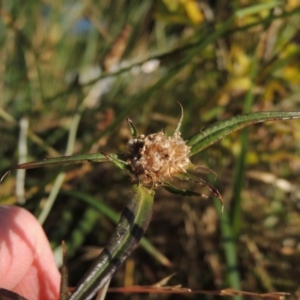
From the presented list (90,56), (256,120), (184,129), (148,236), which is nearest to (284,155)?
(184,129)

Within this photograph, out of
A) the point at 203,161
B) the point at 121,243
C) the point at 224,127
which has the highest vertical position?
the point at 203,161

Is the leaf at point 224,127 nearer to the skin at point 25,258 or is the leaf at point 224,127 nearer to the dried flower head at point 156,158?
the dried flower head at point 156,158

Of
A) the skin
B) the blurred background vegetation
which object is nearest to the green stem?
the skin

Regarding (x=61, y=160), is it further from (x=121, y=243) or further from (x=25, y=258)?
(x=25, y=258)

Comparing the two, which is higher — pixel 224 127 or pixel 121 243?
pixel 224 127

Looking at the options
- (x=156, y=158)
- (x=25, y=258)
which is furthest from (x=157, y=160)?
(x=25, y=258)
